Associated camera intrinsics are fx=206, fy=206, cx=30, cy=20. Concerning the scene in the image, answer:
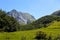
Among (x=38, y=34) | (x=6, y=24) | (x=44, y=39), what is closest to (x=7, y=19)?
(x=6, y=24)

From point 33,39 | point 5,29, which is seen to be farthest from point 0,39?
point 5,29

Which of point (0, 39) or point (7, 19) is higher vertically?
point (7, 19)

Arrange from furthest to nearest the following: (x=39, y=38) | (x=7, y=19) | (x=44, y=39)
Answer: (x=7, y=19)
(x=39, y=38)
(x=44, y=39)

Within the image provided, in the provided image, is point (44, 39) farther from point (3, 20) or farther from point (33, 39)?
point (3, 20)

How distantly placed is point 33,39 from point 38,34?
5120 mm

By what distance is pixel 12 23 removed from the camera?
351 ft

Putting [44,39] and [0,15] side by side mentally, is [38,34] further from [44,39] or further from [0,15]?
[0,15]

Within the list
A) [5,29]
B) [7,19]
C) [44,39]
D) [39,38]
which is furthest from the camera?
[7,19]

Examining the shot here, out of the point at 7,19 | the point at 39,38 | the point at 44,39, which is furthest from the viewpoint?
the point at 7,19

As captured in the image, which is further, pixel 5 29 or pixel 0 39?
pixel 5 29

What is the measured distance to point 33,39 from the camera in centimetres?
5250

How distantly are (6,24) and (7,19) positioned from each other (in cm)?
332

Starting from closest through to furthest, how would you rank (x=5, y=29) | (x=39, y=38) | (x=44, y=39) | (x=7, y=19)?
(x=44, y=39) → (x=39, y=38) → (x=5, y=29) → (x=7, y=19)

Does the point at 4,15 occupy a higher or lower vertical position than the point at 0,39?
higher
